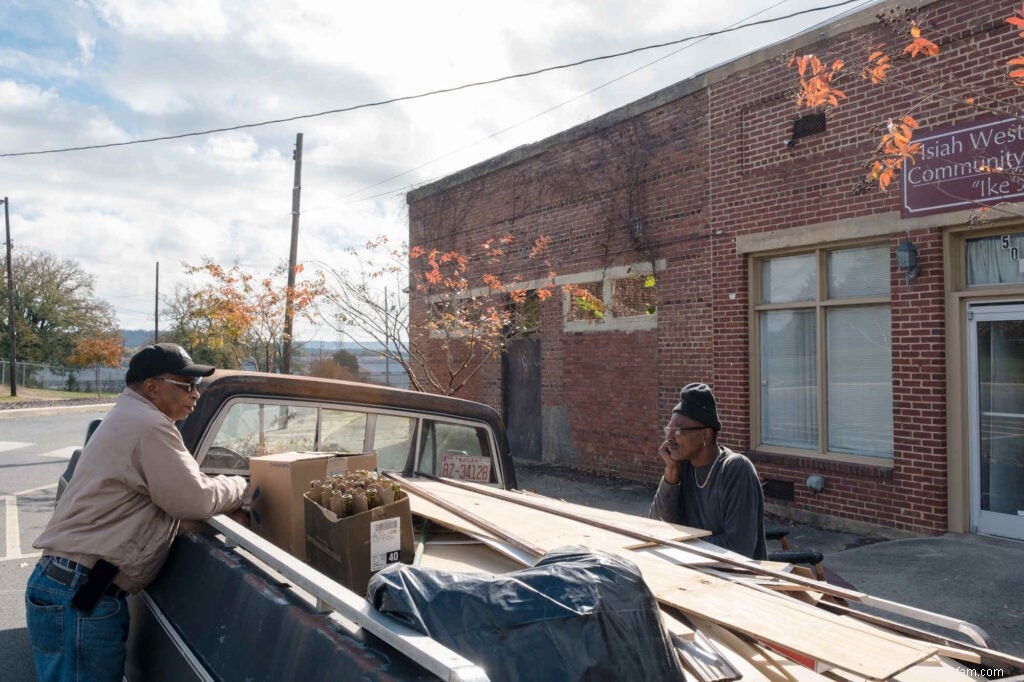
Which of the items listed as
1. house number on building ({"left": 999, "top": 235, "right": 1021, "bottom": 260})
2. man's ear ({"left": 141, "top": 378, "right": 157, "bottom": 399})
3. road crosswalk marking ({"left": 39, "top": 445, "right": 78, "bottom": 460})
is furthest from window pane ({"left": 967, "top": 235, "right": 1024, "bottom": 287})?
road crosswalk marking ({"left": 39, "top": 445, "right": 78, "bottom": 460})

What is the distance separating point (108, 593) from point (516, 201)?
12.2m

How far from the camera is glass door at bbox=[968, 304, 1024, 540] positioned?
7641 millimetres

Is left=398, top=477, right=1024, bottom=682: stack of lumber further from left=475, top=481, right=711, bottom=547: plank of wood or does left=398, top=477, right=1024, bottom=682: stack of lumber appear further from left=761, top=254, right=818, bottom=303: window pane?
left=761, top=254, right=818, bottom=303: window pane

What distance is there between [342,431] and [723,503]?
2038 mm

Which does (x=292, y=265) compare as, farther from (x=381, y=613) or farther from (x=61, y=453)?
(x=381, y=613)

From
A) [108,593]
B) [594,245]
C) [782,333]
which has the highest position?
[594,245]

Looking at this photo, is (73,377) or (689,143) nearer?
(689,143)

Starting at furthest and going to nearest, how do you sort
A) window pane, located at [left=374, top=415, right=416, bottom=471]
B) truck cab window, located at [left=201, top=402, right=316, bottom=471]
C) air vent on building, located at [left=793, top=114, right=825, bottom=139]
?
air vent on building, located at [left=793, top=114, right=825, bottom=139]
window pane, located at [left=374, top=415, right=416, bottom=471]
truck cab window, located at [left=201, top=402, right=316, bottom=471]

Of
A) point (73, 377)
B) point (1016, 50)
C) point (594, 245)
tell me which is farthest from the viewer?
point (73, 377)

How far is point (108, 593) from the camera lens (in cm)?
300

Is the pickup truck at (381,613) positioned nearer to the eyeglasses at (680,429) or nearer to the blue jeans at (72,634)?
the blue jeans at (72,634)

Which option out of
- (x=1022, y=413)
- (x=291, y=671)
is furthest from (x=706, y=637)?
(x=1022, y=413)

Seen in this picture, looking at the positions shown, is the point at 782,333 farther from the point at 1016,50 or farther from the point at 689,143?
the point at 1016,50

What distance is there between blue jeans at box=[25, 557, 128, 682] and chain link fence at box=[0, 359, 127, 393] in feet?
131
